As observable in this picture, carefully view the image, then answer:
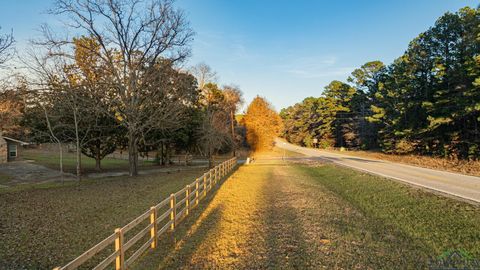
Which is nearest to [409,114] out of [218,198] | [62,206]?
[218,198]

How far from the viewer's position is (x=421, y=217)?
25.1ft

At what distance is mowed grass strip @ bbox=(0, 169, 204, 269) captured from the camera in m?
5.85

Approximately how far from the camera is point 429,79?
28.5m

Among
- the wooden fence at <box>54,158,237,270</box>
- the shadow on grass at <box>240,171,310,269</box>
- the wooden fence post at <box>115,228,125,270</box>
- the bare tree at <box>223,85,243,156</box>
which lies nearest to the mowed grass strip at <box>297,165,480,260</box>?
the shadow on grass at <box>240,171,310,269</box>

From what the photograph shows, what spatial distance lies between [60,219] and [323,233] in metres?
7.85

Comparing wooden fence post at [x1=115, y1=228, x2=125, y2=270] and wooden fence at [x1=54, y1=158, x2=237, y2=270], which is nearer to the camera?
wooden fence at [x1=54, y1=158, x2=237, y2=270]

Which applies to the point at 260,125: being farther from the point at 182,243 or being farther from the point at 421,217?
the point at 182,243

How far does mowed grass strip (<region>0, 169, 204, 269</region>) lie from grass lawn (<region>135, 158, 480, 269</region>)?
2.13m

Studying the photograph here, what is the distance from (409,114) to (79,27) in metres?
32.3

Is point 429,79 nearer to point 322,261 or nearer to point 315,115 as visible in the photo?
point 322,261

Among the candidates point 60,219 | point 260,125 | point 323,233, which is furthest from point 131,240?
point 260,125

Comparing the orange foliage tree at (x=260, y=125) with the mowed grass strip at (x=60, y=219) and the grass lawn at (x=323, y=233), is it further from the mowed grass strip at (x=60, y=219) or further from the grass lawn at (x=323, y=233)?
the grass lawn at (x=323, y=233)

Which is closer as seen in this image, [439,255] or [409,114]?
[439,255]

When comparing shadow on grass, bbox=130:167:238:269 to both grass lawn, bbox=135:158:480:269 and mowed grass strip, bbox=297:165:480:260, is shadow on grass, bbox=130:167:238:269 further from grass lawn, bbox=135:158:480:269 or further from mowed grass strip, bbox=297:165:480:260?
mowed grass strip, bbox=297:165:480:260
